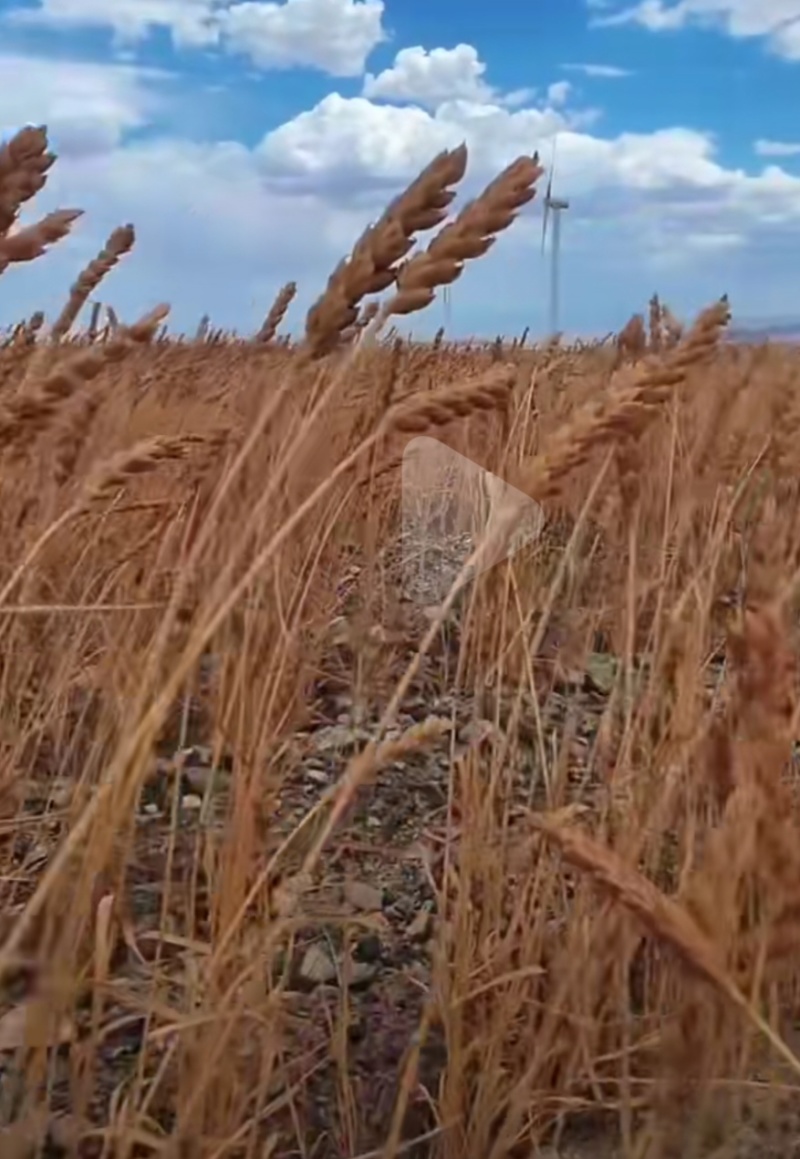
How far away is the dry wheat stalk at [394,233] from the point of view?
2.94 ft

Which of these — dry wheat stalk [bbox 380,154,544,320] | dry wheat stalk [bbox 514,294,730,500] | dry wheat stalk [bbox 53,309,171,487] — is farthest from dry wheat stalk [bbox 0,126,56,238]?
dry wheat stalk [bbox 514,294,730,500]

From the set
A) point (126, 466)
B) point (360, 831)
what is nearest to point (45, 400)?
point (126, 466)

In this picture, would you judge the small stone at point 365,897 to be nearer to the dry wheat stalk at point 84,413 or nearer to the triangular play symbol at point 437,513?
the dry wheat stalk at point 84,413

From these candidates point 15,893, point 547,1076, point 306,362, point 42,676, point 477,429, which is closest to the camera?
point 306,362

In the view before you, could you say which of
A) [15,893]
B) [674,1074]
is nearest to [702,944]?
[674,1074]

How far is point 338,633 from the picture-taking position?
7.99ft

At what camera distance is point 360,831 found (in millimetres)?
1677

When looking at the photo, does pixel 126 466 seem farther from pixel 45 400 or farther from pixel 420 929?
pixel 420 929

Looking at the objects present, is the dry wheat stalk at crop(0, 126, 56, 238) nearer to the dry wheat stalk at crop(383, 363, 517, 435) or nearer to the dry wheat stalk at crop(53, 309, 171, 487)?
the dry wheat stalk at crop(53, 309, 171, 487)

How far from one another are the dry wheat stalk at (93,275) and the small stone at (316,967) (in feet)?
2.46

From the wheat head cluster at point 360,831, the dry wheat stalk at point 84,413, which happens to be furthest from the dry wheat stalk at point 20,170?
the dry wheat stalk at point 84,413

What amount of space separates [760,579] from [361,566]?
1964 millimetres

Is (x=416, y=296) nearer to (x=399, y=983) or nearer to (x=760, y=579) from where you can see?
(x=760, y=579)

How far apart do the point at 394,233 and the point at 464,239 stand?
0.15 ft
